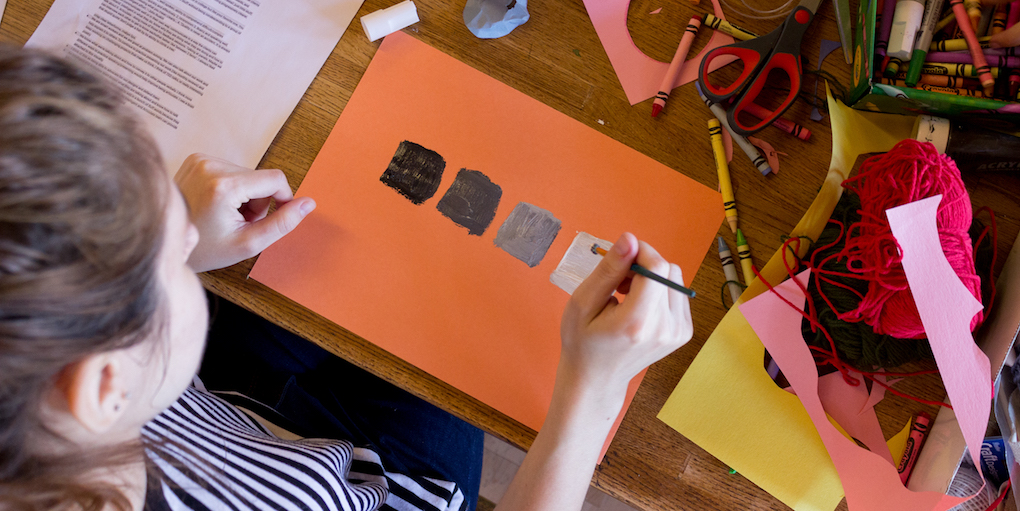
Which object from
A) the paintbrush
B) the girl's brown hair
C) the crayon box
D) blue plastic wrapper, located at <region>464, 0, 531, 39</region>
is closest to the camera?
the girl's brown hair

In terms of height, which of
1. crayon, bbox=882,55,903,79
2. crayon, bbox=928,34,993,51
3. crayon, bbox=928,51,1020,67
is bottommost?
crayon, bbox=882,55,903,79

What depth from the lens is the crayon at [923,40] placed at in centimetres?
68

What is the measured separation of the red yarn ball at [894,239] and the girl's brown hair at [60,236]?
0.70m

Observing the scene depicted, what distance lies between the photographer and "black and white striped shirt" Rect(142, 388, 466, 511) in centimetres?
58

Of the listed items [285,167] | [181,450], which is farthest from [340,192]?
[181,450]

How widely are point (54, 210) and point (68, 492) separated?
267 millimetres

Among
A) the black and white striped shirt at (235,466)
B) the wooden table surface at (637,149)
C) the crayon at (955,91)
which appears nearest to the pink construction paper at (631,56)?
the wooden table surface at (637,149)

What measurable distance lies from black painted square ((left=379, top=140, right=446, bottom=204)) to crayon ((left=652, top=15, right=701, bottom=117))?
0.30m

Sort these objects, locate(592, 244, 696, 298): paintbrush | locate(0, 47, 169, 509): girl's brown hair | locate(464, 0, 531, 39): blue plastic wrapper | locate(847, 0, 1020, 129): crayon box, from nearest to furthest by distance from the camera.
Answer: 1. locate(0, 47, 169, 509): girl's brown hair
2. locate(592, 244, 696, 298): paintbrush
3. locate(847, 0, 1020, 129): crayon box
4. locate(464, 0, 531, 39): blue plastic wrapper

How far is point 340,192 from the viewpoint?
0.74m

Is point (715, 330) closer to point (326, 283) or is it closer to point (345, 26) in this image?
point (326, 283)

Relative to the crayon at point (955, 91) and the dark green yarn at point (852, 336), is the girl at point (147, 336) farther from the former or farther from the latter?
the crayon at point (955, 91)

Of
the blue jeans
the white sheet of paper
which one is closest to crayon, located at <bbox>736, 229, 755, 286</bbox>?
the blue jeans

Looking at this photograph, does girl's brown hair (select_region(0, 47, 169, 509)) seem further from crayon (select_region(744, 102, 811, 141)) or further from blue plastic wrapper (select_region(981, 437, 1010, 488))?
blue plastic wrapper (select_region(981, 437, 1010, 488))
